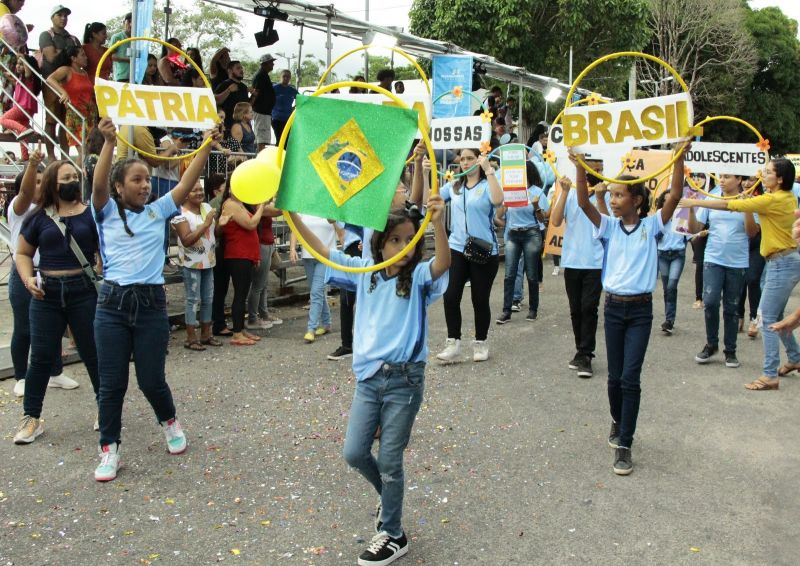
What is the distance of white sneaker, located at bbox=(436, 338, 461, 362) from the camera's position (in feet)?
26.0

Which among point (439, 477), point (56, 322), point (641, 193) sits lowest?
point (439, 477)

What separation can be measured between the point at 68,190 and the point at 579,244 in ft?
15.8

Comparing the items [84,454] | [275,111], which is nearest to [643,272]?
[84,454]

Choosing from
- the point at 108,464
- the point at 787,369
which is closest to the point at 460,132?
the point at 787,369

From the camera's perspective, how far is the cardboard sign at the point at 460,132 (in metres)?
7.89

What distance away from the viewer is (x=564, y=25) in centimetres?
2586

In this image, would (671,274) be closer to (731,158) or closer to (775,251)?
(731,158)

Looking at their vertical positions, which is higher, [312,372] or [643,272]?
[643,272]

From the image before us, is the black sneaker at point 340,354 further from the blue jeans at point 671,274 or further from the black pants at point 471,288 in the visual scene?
the blue jeans at point 671,274

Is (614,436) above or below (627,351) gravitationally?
below

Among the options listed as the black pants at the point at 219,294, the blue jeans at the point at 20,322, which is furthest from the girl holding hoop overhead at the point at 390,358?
the black pants at the point at 219,294

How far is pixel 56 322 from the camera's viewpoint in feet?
18.3

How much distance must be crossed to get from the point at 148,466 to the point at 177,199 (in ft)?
5.93

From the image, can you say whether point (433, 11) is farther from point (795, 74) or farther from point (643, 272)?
point (795, 74)
